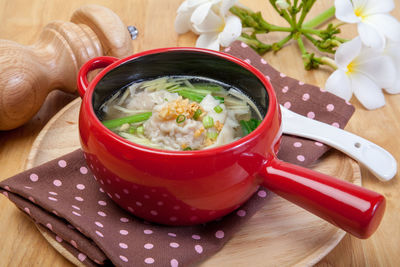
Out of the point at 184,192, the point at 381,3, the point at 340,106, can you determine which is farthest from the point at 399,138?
the point at 184,192

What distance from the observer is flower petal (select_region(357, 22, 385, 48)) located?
149 cm

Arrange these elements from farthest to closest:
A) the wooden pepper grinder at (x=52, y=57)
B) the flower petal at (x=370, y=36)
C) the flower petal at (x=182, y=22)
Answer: the flower petal at (x=182, y=22), the flower petal at (x=370, y=36), the wooden pepper grinder at (x=52, y=57)

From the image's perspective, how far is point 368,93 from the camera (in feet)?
5.15

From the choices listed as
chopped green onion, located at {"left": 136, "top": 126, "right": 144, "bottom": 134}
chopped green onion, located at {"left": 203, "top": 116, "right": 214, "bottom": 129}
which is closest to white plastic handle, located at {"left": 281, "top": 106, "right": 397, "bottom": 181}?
chopped green onion, located at {"left": 203, "top": 116, "right": 214, "bottom": 129}

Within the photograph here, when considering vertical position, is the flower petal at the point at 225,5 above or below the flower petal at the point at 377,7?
below

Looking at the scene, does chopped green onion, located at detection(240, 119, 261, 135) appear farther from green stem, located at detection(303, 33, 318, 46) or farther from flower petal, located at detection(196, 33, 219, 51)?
green stem, located at detection(303, 33, 318, 46)

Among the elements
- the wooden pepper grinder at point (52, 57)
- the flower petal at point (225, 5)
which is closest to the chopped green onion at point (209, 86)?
the wooden pepper grinder at point (52, 57)

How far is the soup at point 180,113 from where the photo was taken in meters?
1.03

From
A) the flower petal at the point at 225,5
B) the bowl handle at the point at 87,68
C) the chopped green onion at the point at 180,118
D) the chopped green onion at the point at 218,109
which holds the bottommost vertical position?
the flower petal at the point at 225,5

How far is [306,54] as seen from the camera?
174cm

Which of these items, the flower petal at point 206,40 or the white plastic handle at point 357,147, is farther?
the flower petal at point 206,40

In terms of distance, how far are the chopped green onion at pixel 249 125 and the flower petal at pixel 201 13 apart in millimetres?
632

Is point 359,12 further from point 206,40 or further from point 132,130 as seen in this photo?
point 132,130

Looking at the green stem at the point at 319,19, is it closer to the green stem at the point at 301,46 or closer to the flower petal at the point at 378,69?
the green stem at the point at 301,46
